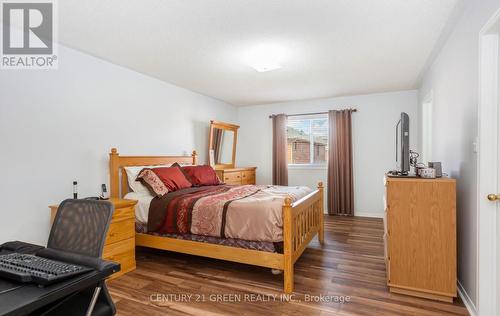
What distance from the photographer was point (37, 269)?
3.37ft

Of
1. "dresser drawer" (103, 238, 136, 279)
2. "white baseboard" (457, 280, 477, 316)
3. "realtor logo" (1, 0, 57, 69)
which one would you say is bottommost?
"white baseboard" (457, 280, 477, 316)

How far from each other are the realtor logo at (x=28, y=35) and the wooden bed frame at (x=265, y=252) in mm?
1155

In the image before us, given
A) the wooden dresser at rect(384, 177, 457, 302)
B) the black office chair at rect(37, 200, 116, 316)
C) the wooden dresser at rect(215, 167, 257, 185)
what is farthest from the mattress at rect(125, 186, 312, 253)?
the wooden dresser at rect(215, 167, 257, 185)

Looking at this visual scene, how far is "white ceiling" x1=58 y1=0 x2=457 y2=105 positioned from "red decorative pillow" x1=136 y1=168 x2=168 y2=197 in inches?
53.7

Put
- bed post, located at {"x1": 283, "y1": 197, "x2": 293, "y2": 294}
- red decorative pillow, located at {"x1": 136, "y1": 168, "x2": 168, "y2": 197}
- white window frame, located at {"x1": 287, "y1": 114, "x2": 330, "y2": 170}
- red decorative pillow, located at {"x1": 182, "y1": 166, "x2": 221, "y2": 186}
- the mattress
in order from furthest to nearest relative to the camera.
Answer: white window frame, located at {"x1": 287, "y1": 114, "x2": 330, "y2": 170} < red decorative pillow, located at {"x1": 182, "y1": 166, "x2": 221, "y2": 186} < red decorative pillow, located at {"x1": 136, "y1": 168, "x2": 168, "y2": 197} < the mattress < bed post, located at {"x1": 283, "y1": 197, "x2": 293, "y2": 294}

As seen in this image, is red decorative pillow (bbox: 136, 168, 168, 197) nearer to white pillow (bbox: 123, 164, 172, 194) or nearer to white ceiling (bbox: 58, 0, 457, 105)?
white pillow (bbox: 123, 164, 172, 194)

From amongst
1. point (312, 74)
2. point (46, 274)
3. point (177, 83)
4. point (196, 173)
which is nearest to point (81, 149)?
point (196, 173)

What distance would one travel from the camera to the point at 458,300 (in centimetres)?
219

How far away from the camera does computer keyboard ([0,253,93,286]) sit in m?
0.97

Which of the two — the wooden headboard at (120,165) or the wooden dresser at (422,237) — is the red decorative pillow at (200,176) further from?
the wooden dresser at (422,237)

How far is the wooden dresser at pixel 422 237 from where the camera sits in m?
2.13

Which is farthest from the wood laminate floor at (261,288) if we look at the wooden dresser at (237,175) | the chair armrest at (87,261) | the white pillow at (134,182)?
the wooden dresser at (237,175)

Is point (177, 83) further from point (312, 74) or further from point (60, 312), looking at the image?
point (60, 312)

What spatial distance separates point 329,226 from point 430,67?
270 cm
